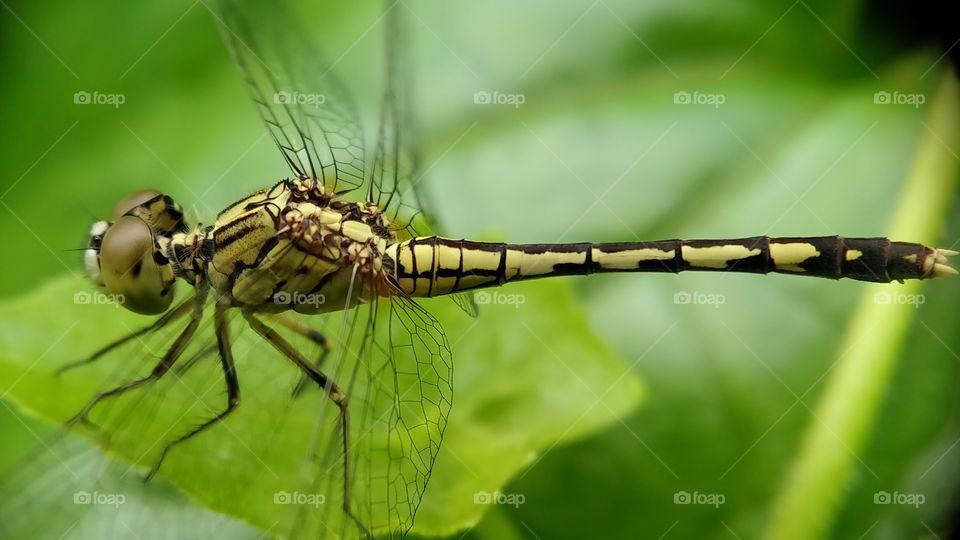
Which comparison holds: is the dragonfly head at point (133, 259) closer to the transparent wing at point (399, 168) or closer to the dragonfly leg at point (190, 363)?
the dragonfly leg at point (190, 363)

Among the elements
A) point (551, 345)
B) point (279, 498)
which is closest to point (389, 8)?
point (551, 345)

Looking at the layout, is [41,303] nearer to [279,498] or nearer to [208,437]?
[208,437]

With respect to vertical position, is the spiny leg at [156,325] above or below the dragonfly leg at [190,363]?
above

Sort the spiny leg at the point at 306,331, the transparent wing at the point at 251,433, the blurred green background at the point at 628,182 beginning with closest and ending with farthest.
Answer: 1. the transparent wing at the point at 251,433
2. the blurred green background at the point at 628,182
3. the spiny leg at the point at 306,331

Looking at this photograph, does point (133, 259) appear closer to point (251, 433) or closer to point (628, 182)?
point (251, 433)

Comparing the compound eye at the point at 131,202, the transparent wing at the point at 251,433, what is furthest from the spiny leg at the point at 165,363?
the compound eye at the point at 131,202

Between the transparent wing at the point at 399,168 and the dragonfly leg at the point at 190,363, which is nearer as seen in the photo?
Result: the dragonfly leg at the point at 190,363

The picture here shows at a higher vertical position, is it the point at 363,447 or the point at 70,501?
the point at 363,447
